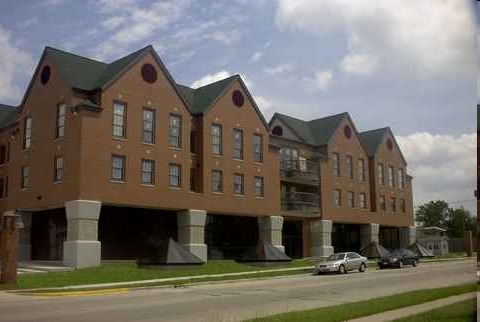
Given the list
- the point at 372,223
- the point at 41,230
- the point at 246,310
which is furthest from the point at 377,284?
the point at 372,223

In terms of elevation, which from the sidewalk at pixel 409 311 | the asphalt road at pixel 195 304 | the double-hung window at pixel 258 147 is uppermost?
the double-hung window at pixel 258 147

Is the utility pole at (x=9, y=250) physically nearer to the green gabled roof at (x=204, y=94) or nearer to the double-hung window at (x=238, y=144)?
the green gabled roof at (x=204, y=94)

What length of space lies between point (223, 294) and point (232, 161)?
24469 millimetres

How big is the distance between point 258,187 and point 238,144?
4.02m

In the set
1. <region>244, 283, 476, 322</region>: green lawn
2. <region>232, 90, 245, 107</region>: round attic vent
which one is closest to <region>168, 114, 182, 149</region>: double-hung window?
<region>232, 90, 245, 107</region>: round attic vent

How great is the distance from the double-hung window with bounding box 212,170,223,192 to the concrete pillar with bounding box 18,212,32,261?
13.5m

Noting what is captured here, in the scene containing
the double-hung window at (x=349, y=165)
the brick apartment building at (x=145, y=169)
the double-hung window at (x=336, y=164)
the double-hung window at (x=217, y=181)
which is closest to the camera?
the brick apartment building at (x=145, y=169)

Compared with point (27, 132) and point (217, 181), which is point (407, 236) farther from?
point (27, 132)

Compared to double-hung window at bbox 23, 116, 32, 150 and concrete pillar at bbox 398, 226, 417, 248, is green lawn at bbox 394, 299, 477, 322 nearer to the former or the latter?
double-hung window at bbox 23, 116, 32, 150

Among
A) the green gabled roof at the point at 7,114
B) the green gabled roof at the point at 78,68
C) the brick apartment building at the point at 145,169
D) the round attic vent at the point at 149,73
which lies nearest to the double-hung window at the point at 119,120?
the brick apartment building at the point at 145,169

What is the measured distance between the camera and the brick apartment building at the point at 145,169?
36.7 m

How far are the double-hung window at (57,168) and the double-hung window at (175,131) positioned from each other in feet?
25.2

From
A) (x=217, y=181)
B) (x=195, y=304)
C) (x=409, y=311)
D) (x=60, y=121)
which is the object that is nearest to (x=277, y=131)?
(x=217, y=181)

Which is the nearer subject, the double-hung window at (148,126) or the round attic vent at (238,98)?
the double-hung window at (148,126)
